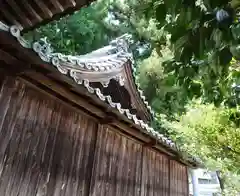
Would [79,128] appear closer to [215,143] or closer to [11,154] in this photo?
[11,154]

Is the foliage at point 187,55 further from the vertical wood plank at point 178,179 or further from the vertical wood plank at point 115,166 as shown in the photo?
the vertical wood plank at point 115,166

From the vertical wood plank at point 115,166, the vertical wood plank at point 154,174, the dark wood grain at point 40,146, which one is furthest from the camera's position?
the vertical wood plank at point 154,174

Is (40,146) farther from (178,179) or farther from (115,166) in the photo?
(178,179)

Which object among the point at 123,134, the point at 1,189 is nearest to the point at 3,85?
the point at 1,189

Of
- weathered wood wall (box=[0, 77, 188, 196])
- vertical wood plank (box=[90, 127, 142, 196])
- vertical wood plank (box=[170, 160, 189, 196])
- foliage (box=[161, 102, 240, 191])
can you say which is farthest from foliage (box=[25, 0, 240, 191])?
weathered wood wall (box=[0, 77, 188, 196])

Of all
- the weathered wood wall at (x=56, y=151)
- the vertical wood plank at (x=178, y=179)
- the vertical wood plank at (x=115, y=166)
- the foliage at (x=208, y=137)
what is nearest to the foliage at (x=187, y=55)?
the foliage at (x=208, y=137)

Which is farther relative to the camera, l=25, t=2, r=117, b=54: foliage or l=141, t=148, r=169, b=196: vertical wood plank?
l=25, t=2, r=117, b=54: foliage

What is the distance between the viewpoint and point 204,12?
1557 millimetres

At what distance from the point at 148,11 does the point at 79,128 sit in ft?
7.70

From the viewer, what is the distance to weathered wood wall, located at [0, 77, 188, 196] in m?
2.81

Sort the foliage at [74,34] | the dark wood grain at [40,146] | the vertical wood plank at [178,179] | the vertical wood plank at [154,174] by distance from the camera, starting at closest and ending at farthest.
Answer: the dark wood grain at [40,146], the vertical wood plank at [154,174], the vertical wood plank at [178,179], the foliage at [74,34]

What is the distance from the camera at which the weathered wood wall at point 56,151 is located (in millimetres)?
2811

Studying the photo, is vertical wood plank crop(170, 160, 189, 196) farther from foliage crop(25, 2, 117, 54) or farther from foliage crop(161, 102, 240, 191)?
foliage crop(25, 2, 117, 54)

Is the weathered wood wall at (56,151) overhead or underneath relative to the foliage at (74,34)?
underneath
